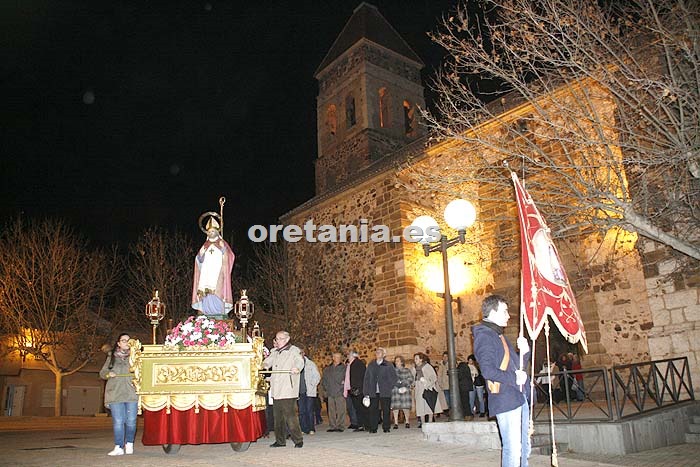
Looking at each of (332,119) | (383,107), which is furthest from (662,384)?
(332,119)

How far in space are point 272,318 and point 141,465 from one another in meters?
16.5

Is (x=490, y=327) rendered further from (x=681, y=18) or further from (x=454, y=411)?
(x=681, y=18)

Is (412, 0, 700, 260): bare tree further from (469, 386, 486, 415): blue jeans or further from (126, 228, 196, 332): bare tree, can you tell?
(126, 228, 196, 332): bare tree

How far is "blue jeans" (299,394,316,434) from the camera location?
34.5 ft

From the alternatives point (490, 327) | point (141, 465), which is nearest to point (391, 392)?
point (141, 465)

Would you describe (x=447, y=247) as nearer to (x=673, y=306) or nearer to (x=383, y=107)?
(x=673, y=306)

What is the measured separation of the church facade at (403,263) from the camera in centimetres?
1147

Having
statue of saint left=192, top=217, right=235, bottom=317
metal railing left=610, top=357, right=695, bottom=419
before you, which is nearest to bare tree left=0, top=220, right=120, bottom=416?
statue of saint left=192, top=217, right=235, bottom=317

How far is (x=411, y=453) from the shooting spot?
6949mm

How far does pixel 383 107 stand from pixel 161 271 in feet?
39.6

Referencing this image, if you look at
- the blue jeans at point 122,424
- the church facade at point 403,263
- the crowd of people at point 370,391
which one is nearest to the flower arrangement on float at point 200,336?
the blue jeans at point 122,424

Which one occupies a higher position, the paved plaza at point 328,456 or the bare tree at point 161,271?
the bare tree at point 161,271

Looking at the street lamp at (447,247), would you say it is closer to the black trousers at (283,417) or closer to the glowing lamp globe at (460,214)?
the glowing lamp globe at (460,214)

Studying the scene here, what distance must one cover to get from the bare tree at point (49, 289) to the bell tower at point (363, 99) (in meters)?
10.7
